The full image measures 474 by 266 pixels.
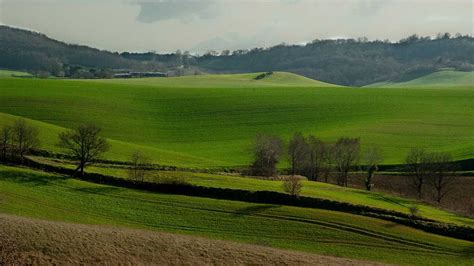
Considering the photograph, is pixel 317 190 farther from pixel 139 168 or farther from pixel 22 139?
pixel 22 139

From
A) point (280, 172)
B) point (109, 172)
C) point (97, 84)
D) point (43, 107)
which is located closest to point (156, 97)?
point (97, 84)

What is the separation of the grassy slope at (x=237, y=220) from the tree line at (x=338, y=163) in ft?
65.4

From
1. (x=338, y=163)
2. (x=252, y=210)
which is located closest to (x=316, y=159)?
(x=338, y=163)

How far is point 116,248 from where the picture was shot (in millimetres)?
31266

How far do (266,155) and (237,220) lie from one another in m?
24.5

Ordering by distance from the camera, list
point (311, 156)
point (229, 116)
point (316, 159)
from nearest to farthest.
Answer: point (311, 156)
point (316, 159)
point (229, 116)

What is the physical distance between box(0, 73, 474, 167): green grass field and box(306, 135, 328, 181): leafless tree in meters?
8.05

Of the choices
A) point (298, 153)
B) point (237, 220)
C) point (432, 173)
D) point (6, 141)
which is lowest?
point (237, 220)

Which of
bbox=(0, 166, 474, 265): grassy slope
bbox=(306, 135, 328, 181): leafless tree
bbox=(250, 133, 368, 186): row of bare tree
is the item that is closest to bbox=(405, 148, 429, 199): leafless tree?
bbox=(250, 133, 368, 186): row of bare tree

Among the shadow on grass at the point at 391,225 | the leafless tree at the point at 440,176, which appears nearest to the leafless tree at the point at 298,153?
the leafless tree at the point at 440,176

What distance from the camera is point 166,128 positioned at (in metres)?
87.5

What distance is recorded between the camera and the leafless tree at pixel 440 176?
60.4 metres

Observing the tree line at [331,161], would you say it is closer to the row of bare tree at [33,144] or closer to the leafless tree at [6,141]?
the row of bare tree at [33,144]

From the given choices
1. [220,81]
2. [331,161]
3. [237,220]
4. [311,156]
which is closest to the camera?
[237,220]
